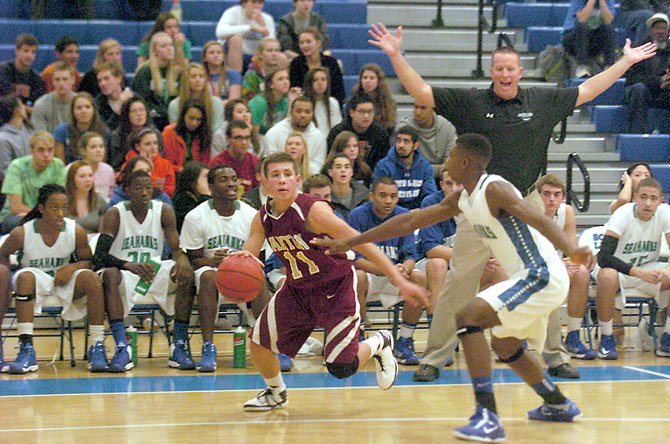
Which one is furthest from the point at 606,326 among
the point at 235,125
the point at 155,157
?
the point at 155,157

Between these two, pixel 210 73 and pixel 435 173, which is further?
pixel 210 73

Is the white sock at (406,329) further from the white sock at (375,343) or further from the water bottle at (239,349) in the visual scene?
the white sock at (375,343)

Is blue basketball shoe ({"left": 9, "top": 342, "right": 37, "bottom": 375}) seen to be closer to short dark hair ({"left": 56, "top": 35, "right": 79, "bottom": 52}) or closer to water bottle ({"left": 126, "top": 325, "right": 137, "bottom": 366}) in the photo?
water bottle ({"left": 126, "top": 325, "right": 137, "bottom": 366})

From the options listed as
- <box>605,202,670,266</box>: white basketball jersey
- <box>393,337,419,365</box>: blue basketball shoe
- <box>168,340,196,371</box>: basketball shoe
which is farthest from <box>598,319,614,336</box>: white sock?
<box>168,340,196,371</box>: basketball shoe

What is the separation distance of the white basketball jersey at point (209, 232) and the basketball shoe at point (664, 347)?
3.27 metres

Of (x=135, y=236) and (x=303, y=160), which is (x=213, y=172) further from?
(x=303, y=160)

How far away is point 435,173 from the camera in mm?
9516

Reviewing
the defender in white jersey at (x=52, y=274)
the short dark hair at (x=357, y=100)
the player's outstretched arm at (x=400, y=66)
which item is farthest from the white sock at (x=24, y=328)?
the short dark hair at (x=357, y=100)

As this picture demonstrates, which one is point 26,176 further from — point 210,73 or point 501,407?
point 501,407

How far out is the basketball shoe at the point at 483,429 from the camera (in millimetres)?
5180

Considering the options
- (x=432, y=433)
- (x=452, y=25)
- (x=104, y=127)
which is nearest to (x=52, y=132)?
(x=104, y=127)

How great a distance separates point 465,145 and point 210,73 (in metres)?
5.63

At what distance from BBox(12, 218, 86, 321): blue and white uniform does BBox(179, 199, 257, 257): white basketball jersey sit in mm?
815

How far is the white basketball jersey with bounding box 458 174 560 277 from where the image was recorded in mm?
5438
